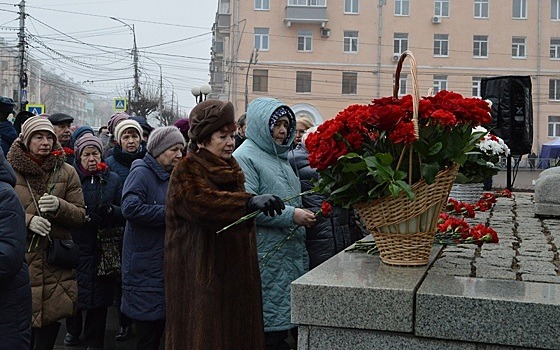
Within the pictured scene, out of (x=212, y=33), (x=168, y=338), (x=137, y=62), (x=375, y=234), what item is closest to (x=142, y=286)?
(x=168, y=338)

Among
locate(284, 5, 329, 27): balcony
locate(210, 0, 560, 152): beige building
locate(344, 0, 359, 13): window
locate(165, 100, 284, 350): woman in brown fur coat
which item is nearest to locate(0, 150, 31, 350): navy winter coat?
locate(165, 100, 284, 350): woman in brown fur coat

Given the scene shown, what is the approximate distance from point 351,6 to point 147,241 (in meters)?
40.8

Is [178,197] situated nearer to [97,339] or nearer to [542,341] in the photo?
[542,341]

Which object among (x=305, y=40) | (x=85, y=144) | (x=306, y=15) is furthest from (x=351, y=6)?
(x=85, y=144)

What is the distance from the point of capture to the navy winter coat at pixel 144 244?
531 cm

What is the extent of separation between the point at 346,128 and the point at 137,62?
44587mm

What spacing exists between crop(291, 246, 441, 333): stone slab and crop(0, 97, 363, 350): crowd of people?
0.83 metres

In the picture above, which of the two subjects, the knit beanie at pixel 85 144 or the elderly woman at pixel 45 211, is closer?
the elderly woman at pixel 45 211

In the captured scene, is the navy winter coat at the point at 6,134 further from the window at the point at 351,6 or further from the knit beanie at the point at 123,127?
the window at the point at 351,6

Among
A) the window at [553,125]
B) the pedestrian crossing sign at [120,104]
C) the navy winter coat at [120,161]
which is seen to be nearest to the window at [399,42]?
the window at [553,125]

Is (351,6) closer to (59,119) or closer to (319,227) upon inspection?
(59,119)

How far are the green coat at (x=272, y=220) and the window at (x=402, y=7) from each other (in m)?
40.9

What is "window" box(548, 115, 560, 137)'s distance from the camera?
44406 mm

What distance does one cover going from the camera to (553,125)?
44562 mm
